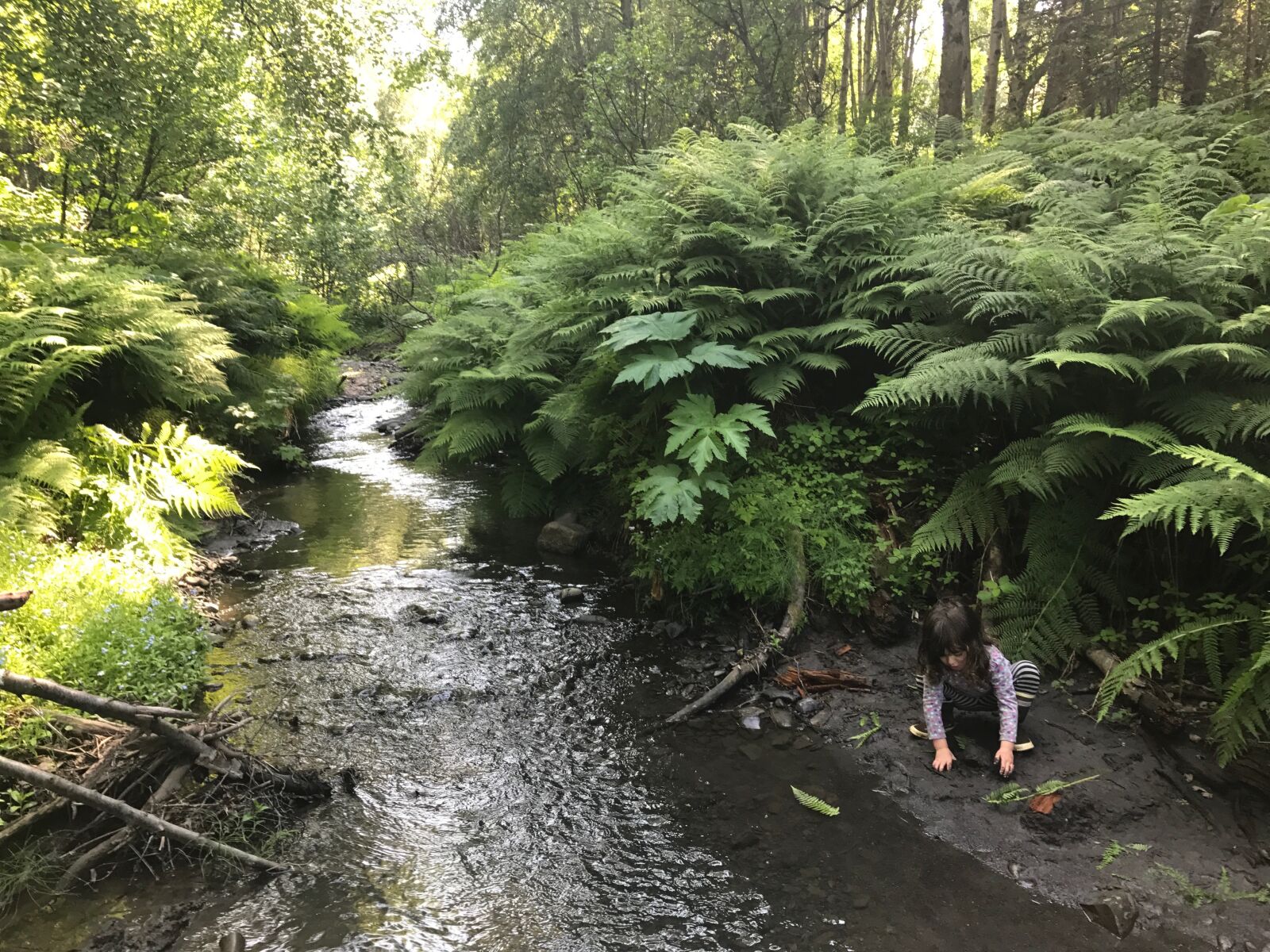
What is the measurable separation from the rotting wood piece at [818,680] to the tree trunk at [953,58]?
762 centimetres

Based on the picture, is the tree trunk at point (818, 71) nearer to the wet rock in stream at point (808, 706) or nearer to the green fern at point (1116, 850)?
the wet rock in stream at point (808, 706)

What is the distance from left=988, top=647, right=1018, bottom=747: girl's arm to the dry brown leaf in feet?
0.88

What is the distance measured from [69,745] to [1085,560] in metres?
5.75

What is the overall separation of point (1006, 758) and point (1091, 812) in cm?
40

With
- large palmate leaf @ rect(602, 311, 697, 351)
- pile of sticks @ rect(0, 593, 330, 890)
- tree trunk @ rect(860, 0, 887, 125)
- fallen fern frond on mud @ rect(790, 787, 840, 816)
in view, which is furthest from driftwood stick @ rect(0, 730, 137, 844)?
tree trunk @ rect(860, 0, 887, 125)

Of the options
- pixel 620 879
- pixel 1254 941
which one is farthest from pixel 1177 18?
pixel 620 879

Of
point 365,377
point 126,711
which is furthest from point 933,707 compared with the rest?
point 365,377

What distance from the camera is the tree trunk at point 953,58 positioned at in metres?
9.07

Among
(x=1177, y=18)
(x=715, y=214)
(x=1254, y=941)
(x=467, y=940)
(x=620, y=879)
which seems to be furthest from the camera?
(x=1177, y=18)

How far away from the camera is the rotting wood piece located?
14.5ft

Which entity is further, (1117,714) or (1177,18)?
(1177,18)

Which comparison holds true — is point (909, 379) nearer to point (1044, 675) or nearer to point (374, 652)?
point (1044, 675)

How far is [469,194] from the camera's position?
1975 cm

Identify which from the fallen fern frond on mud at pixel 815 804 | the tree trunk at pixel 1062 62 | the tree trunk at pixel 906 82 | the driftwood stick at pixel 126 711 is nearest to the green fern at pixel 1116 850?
the fallen fern frond on mud at pixel 815 804
